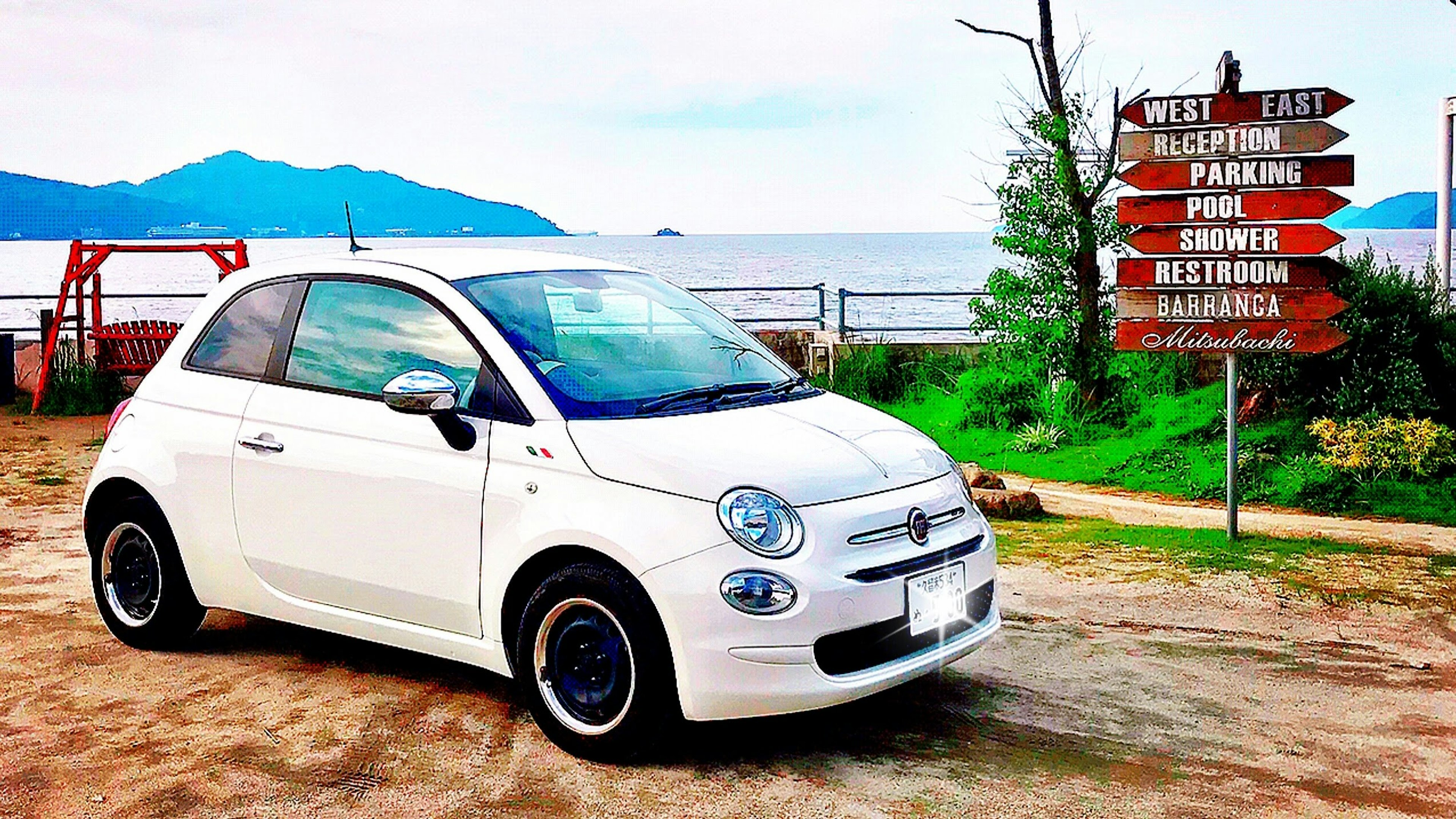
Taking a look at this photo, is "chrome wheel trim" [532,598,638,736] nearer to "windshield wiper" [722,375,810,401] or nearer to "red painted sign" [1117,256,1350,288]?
"windshield wiper" [722,375,810,401]

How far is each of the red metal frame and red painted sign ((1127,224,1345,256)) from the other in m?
10.7

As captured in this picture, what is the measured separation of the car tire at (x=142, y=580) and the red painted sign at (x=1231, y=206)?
19.1ft

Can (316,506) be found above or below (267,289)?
below

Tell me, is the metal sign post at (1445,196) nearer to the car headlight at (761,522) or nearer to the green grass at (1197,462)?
the green grass at (1197,462)

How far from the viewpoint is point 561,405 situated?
17.1 feet

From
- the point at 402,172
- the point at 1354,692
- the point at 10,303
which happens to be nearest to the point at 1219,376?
the point at 1354,692

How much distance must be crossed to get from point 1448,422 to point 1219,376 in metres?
2.52

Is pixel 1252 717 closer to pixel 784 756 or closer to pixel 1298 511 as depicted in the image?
pixel 784 756

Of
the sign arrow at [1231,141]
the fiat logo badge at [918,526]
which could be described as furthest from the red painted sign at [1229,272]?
the fiat logo badge at [918,526]

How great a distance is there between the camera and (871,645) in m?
4.89

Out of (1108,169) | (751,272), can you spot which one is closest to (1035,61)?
(1108,169)

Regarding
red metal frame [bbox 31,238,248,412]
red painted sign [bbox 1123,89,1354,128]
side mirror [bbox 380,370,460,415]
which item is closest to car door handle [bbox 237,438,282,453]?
side mirror [bbox 380,370,460,415]

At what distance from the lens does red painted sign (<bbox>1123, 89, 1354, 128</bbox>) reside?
8.96 m

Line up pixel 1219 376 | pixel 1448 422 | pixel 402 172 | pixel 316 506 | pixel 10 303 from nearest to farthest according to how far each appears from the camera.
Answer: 1. pixel 316 506
2. pixel 1448 422
3. pixel 1219 376
4. pixel 10 303
5. pixel 402 172
